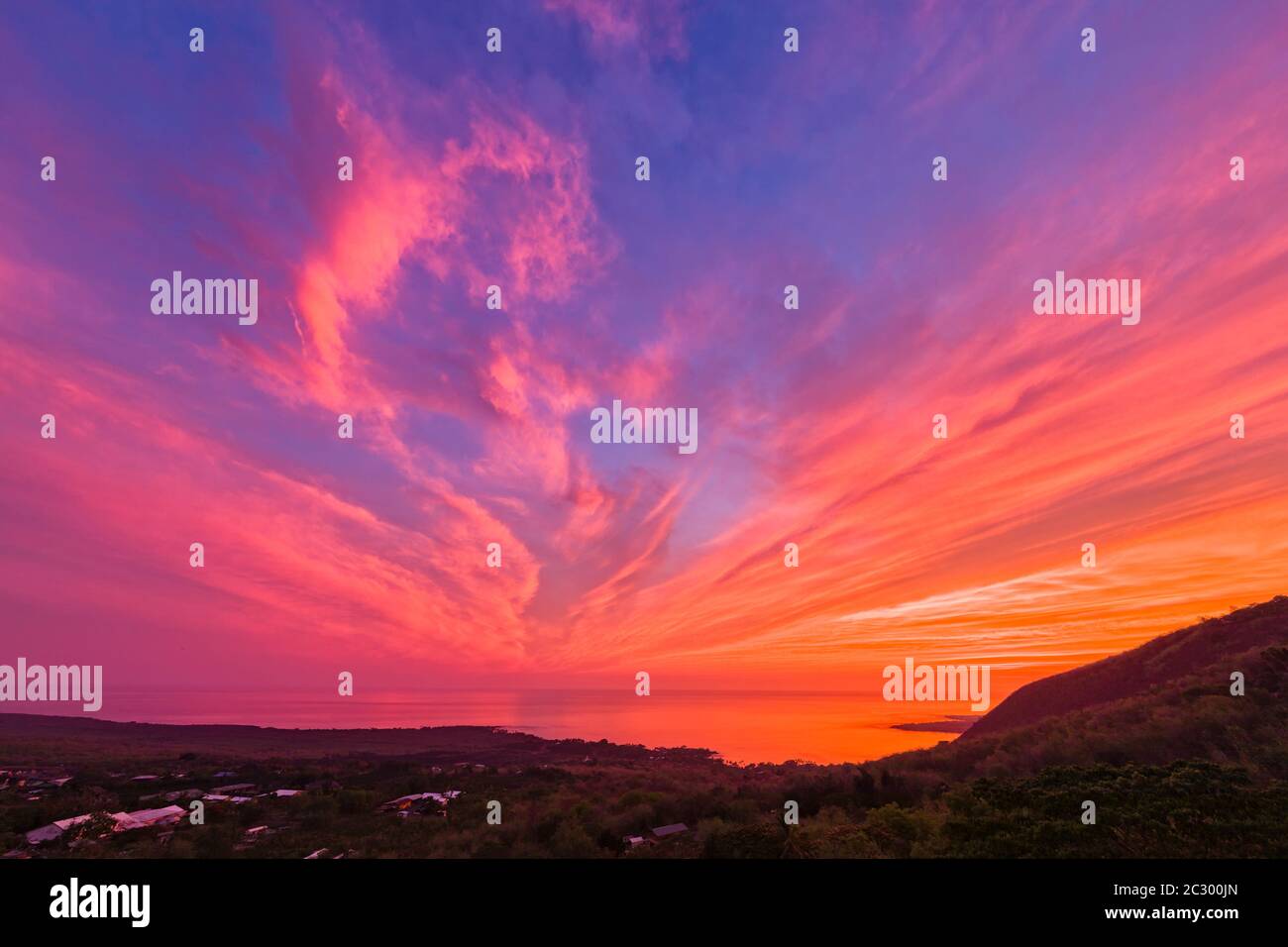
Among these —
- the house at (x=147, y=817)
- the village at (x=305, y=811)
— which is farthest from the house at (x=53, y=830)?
the house at (x=147, y=817)

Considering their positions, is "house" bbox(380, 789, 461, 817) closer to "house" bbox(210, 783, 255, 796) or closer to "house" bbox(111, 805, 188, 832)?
"house" bbox(111, 805, 188, 832)

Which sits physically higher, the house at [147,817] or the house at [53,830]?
the house at [53,830]

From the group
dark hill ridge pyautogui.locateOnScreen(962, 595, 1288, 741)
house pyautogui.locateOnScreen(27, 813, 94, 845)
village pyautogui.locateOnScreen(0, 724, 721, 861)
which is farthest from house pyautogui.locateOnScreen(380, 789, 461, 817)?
dark hill ridge pyautogui.locateOnScreen(962, 595, 1288, 741)

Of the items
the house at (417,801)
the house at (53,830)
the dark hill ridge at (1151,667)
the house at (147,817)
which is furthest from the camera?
the dark hill ridge at (1151,667)

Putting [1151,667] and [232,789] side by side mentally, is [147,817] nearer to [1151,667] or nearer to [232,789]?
[232,789]

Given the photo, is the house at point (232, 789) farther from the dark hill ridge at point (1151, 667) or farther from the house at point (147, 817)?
the dark hill ridge at point (1151, 667)

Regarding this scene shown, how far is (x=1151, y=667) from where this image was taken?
30.2 metres

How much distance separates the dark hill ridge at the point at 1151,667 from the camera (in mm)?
27453

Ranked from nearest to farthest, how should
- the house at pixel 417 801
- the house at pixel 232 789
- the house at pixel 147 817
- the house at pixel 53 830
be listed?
the house at pixel 53 830
the house at pixel 147 817
the house at pixel 417 801
the house at pixel 232 789

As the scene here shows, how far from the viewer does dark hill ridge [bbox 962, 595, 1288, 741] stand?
1081 inches
